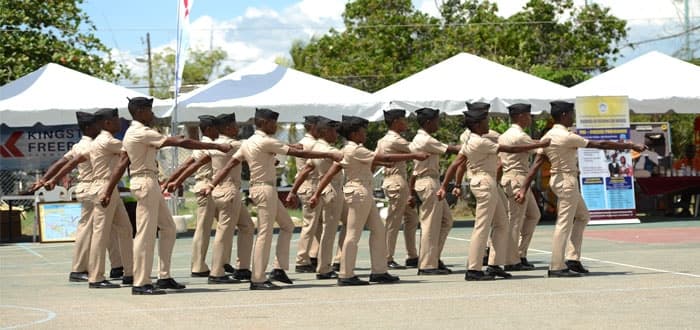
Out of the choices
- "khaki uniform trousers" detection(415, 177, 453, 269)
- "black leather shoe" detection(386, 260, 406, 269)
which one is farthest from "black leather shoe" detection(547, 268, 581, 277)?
"black leather shoe" detection(386, 260, 406, 269)

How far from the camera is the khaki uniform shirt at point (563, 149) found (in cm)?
1449

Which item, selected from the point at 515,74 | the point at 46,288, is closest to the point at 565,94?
the point at 515,74

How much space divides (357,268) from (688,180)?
1292cm

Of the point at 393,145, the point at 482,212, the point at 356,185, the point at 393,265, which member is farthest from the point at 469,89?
the point at 356,185

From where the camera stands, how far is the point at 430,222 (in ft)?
51.1

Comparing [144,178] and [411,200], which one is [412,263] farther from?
[144,178]

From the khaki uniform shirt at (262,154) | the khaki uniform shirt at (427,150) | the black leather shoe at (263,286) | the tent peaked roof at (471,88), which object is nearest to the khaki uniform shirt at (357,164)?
the khaki uniform shirt at (262,154)

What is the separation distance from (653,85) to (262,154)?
13.9 m

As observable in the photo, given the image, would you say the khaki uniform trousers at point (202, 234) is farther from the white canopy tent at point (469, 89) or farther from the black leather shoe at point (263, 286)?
the white canopy tent at point (469, 89)

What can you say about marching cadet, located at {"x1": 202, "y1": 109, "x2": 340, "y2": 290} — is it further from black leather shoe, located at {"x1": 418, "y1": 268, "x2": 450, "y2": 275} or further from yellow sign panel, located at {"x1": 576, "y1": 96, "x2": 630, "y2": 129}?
yellow sign panel, located at {"x1": 576, "y1": 96, "x2": 630, "y2": 129}

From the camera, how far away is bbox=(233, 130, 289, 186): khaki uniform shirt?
1373cm

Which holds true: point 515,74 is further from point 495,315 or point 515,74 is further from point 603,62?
point 603,62

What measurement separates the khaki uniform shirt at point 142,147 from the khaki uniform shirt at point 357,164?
2.09 m

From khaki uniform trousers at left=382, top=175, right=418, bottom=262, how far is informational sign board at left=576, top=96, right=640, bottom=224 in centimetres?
830
